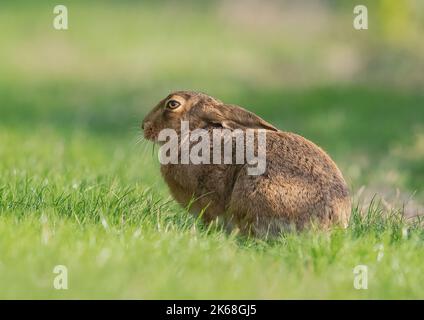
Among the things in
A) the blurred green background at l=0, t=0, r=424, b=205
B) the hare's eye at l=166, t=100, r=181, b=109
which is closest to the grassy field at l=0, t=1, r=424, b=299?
the blurred green background at l=0, t=0, r=424, b=205

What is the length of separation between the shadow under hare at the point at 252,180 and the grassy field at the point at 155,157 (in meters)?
0.17

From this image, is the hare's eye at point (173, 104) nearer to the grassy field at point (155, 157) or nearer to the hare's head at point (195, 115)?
the hare's head at point (195, 115)

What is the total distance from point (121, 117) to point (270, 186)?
10.2 metres

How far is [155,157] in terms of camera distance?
10797mm

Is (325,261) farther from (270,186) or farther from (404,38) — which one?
(404,38)

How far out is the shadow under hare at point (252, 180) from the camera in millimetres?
5859

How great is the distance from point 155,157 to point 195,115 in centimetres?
420

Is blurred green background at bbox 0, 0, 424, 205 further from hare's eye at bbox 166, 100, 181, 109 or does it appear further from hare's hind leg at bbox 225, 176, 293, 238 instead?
hare's hind leg at bbox 225, 176, 293, 238

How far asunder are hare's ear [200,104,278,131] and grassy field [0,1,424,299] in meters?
0.70

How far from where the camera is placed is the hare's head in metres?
6.42

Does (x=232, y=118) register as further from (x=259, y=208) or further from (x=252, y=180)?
(x=259, y=208)

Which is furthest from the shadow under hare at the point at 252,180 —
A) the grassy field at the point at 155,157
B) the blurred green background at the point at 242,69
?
the blurred green background at the point at 242,69
